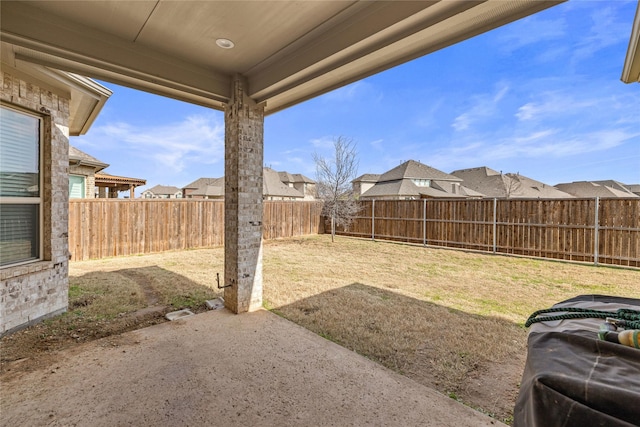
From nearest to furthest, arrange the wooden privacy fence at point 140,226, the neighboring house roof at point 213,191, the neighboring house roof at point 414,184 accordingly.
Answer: the wooden privacy fence at point 140,226
the neighboring house roof at point 414,184
the neighboring house roof at point 213,191

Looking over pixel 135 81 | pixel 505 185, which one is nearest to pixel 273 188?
pixel 505 185

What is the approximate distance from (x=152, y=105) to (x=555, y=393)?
18.6 m

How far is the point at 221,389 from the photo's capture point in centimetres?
232

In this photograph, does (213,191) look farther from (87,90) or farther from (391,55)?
(391,55)

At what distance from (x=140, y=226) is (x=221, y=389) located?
7912 mm

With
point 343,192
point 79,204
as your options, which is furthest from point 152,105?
point 343,192

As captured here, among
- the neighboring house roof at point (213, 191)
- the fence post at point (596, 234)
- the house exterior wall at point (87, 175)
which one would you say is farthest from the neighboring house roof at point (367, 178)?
the fence post at point (596, 234)

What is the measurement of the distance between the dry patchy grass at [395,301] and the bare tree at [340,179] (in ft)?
13.7

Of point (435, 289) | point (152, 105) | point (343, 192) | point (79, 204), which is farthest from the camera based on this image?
point (152, 105)

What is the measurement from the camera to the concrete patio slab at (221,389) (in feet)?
6.56

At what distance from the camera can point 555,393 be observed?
2.68ft

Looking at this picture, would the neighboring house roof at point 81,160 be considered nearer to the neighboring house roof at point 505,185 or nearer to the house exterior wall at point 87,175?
the house exterior wall at point 87,175

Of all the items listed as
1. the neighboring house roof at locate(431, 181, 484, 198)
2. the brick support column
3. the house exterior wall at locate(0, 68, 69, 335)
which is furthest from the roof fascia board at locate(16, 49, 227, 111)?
the neighboring house roof at locate(431, 181, 484, 198)

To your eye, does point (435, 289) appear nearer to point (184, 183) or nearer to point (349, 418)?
point (349, 418)
